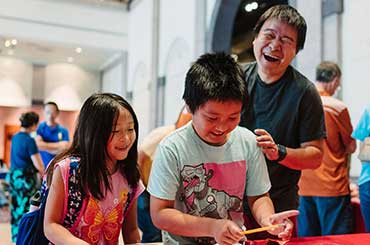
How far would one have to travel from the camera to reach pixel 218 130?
121 centimetres

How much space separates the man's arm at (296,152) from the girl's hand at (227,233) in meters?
0.37

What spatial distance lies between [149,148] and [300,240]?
3.95ft

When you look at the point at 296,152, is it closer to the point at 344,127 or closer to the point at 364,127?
the point at 364,127

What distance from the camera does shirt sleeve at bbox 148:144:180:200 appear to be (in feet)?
3.96

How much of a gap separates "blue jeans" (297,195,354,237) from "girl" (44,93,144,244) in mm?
1753

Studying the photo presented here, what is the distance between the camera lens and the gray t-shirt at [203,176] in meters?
1.24

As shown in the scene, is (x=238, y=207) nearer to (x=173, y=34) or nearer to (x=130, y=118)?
(x=130, y=118)

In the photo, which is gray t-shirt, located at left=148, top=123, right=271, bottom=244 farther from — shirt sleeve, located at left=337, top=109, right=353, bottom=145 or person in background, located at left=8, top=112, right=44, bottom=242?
person in background, located at left=8, top=112, right=44, bottom=242

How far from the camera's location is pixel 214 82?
3.88ft

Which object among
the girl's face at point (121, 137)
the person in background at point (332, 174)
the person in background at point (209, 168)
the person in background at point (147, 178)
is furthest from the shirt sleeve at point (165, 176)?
the person in background at point (332, 174)

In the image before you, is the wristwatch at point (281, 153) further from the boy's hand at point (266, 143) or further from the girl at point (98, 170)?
the girl at point (98, 170)

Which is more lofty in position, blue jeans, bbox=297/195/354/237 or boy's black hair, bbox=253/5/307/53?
boy's black hair, bbox=253/5/307/53

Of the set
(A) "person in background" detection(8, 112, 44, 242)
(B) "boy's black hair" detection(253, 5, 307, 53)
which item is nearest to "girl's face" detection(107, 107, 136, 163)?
(B) "boy's black hair" detection(253, 5, 307, 53)

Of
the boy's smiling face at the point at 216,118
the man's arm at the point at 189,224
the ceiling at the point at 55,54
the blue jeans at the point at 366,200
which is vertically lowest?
the blue jeans at the point at 366,200
